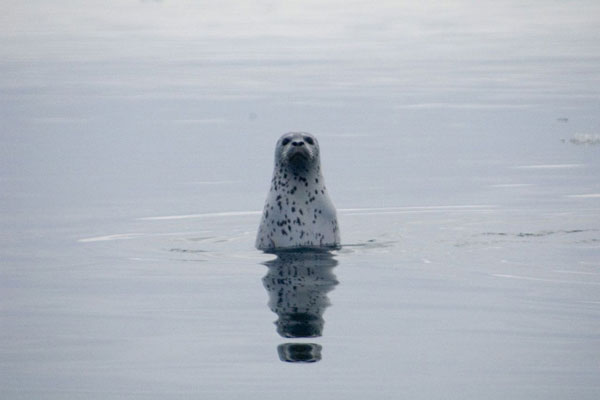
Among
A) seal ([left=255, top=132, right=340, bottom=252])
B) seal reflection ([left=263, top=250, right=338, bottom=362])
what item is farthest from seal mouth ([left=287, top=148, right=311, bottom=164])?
seal reflection ([left=263, top=250, right=338, bottom=362])

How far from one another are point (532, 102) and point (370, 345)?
21.6 metres

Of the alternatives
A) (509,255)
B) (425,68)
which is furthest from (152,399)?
(425,68)

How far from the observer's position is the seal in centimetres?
1370

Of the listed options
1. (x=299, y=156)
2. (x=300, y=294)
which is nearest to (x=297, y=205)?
(x=299, y=156)

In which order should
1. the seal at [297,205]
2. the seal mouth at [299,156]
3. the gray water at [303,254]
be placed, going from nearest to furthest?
the gray water at [303,254] < the seal at [297,205] < the seal mouth at [299,156]

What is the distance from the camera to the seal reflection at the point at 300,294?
9195 millimetres

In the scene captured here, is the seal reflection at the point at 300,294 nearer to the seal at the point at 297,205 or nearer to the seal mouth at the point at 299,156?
the seal at the point at 297,205

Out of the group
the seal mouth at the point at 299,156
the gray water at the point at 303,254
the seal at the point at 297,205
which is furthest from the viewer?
the seal mouth at the point at 299,156

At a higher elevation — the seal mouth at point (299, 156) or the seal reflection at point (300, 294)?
the seal mouth at point (299, 156)

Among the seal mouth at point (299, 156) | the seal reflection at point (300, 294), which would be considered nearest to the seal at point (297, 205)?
the seal mouth at point (299, 156)

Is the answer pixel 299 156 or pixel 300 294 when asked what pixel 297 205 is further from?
pixel 300 294

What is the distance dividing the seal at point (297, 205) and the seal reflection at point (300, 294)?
0.31 m

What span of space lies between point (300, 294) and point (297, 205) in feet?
9.68

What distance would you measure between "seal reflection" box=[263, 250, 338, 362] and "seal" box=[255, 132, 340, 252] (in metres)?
0.31
